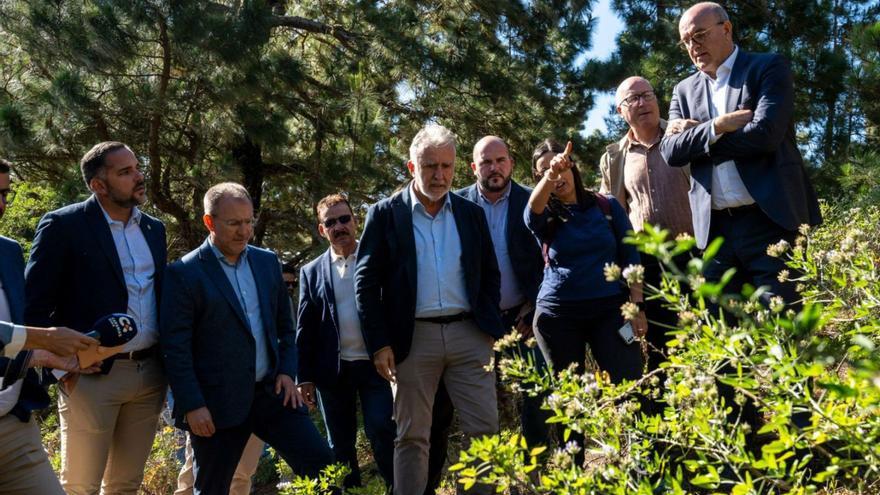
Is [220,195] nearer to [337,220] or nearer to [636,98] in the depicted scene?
[337,220]

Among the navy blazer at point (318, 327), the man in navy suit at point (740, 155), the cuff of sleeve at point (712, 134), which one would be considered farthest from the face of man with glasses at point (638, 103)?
the navy blazer at point (318, 327)

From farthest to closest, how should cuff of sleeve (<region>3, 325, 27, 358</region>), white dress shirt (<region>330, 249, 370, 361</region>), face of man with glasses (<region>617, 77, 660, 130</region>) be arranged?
white dress shirt (<region>330, 249, 370, 361</region>) → face of man with glasses (<region>617, 77, 660, 130</region>) → cuff of sleeve (<region>3, 325, 27, 358</region>)

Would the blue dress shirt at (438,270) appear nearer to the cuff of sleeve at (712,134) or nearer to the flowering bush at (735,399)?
the cuff of sleeve at (712,134)

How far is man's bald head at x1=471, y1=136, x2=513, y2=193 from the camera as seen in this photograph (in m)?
5.08

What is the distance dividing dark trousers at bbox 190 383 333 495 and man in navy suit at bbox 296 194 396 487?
2.47 ft

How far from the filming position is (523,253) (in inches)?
197

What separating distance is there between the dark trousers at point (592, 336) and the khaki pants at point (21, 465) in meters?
2.23

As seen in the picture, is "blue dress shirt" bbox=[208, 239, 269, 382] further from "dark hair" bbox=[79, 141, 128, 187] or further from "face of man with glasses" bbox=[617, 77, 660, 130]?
"face of man with glasses" bbox=[617, 77, 660, 130]

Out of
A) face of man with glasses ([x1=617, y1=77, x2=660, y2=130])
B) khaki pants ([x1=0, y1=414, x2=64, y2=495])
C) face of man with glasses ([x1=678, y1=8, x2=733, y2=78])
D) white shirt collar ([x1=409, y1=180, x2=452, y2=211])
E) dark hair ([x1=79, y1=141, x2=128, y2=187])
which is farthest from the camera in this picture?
face of man with glasses ([x1=617, y1=77, x2=660, y2=130])

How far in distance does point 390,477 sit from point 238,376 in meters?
1.23

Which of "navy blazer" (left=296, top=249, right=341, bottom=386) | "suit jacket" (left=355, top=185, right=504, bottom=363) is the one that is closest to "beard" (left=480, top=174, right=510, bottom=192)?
"suit jacket" (left=355, top=185, right=504, bottom=363)

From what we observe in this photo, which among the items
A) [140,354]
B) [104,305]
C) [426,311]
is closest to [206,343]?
[140,354]

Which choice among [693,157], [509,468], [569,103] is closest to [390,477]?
[693,157]

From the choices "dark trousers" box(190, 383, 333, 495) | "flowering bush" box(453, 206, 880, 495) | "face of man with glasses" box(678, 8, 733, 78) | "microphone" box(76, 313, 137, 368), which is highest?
"face of man with glasses" box(678, 8, 733, 78)
